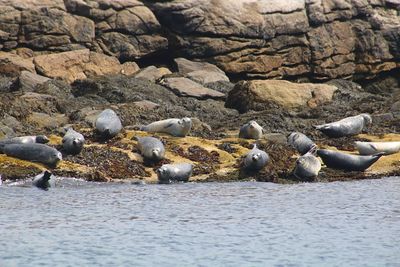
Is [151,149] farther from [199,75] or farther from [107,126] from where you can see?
[199,75]

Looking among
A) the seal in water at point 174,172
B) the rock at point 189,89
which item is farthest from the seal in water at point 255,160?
the rock at point 189,89

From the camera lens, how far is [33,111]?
20547 mm

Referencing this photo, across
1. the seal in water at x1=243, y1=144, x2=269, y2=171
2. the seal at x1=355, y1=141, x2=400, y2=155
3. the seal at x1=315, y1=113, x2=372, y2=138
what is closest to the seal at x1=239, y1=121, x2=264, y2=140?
the seal at x1=315, y1=113, x2=372, y2=138

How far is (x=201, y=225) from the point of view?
11328mm

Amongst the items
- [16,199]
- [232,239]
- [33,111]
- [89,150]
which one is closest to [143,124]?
[33,111]

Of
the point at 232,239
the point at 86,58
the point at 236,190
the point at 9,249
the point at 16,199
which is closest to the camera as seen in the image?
the point at 9,249

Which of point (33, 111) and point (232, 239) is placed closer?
point (232, 239)

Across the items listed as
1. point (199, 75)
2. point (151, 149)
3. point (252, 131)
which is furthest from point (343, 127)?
point (199, 75)

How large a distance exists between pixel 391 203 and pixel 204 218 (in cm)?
333

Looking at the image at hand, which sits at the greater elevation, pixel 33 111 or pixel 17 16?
pixel 17 16

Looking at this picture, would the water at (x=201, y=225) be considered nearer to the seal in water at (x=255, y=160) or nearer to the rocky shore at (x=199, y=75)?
the seal in water at (x=255, y=160)

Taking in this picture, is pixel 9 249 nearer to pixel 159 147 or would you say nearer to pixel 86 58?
pixel 159 147

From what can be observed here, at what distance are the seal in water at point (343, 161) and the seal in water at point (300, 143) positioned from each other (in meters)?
0.87

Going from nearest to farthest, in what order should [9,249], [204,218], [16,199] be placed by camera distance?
[9,249] → [204,218] → [16,199]
